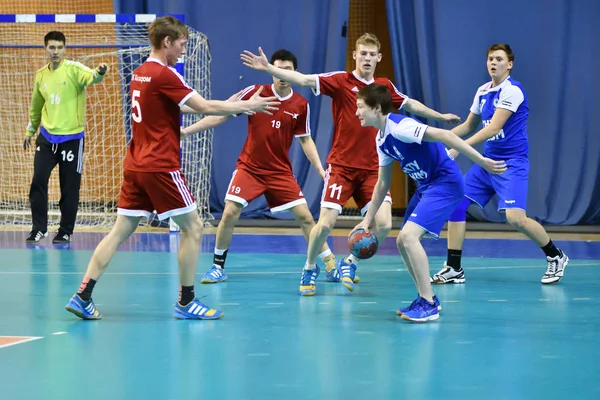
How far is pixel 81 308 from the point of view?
212 inches

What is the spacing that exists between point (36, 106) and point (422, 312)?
5.98 m

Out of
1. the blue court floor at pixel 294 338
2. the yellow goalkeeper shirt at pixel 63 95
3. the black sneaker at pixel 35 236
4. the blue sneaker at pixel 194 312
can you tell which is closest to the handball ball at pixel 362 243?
the blue court floor at pixel 294 338

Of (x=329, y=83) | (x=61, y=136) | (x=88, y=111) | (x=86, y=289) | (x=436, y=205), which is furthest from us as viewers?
(x=88, y=111)

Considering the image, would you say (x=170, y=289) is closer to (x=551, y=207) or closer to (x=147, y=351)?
(x=147, y=351)

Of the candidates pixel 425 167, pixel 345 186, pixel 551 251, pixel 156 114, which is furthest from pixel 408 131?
pixel 551 251

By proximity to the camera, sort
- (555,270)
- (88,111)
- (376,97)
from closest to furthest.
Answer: (376,97)
(555,270)
(88,111)

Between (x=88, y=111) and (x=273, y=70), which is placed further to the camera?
(x=88, y=111)

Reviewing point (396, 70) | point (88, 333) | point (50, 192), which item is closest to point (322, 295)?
point (88, 333)

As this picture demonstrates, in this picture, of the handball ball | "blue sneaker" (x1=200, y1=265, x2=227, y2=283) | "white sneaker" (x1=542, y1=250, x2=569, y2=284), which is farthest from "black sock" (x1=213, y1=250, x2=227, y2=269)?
"white sneaker" (x1=542, y1=250, x2=569, y2=284)

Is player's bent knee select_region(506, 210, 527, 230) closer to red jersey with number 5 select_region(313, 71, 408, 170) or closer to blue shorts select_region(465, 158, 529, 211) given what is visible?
blue shorts select_region(465, 158, 529, 211)

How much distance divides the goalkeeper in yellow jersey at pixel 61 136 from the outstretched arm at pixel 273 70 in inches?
153

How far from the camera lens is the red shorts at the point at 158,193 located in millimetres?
5324

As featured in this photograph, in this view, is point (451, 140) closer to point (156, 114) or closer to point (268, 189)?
point (156, 114)

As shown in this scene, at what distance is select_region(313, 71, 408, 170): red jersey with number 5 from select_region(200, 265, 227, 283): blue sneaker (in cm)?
124
